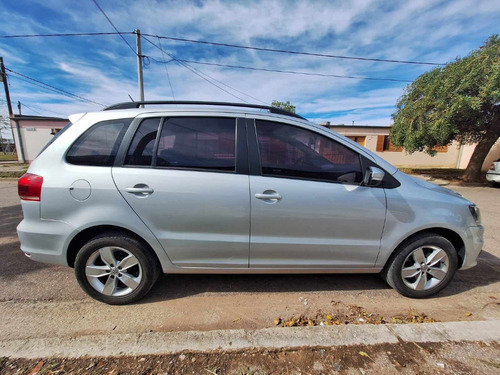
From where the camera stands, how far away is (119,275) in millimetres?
2172

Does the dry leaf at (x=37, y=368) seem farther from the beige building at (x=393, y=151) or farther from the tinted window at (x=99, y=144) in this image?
the beige building at (x=393, y=151)

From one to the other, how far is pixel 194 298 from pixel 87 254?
1079mm

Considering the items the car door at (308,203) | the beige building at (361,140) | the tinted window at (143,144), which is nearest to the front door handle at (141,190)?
the tinted window at (143,144)

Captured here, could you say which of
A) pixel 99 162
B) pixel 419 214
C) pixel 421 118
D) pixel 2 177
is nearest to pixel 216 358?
pixel 99 162

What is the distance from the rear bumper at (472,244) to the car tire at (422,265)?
14cm

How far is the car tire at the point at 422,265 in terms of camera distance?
230 cm

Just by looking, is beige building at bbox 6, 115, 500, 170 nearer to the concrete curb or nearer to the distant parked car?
the distant parked car

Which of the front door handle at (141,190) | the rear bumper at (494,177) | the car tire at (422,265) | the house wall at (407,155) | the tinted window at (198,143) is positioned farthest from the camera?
the house wall at (407,155)

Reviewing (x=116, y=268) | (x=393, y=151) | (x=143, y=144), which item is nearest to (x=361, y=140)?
(x=393, y=151)

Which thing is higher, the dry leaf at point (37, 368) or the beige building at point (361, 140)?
the beige building at point (361, 140)

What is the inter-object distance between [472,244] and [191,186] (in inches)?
112

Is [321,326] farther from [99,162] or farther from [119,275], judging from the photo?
[99,162]

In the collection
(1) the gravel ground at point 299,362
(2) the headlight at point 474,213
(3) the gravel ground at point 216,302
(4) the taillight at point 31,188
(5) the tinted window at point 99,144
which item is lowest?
(3) the gravel ground at point 216,302

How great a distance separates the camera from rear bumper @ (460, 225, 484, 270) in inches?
92.6
